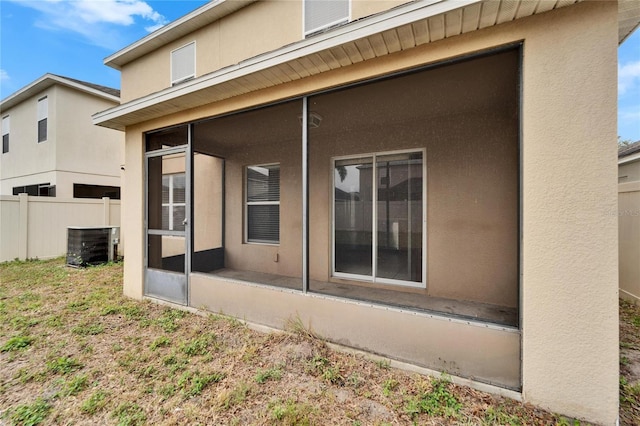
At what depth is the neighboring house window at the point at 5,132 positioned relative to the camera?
36.8ft

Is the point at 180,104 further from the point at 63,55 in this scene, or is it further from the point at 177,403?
the point at 63,55

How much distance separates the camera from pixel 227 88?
10.8 ft

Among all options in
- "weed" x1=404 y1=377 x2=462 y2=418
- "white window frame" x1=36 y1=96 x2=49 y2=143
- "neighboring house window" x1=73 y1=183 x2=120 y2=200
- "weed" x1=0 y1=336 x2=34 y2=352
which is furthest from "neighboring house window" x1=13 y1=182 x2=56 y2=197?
"weed" x1=404 y1=377 x2=462 y2=418

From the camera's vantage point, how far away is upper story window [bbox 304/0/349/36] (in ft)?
11.8

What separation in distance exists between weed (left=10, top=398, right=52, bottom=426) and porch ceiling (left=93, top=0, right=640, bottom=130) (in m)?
3.36

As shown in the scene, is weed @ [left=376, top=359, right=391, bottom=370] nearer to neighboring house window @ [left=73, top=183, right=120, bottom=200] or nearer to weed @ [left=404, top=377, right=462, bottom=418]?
weed @ [left=404, top=377, right=462, bottom=418]

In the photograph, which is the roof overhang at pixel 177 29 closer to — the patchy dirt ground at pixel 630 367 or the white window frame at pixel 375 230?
the white window frame at pixel 375 230

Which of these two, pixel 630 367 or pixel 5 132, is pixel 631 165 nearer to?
pixel 630 367

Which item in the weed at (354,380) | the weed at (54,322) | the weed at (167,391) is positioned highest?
the weed at (54,322)

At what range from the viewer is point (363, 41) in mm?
2371

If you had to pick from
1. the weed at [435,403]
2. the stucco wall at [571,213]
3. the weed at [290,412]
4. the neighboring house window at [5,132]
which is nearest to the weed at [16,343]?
the weed at [290,412]

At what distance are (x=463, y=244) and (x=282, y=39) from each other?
394cm

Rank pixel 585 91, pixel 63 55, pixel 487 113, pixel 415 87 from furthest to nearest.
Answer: pixel 63 55, pixel 487 113, pixel 415 87, pixel 585 91

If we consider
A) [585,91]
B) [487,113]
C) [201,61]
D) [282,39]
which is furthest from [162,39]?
[585,91]
